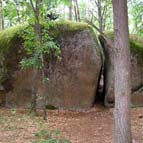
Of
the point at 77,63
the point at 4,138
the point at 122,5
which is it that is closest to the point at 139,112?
the point at 77,63

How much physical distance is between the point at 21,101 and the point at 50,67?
58.1 inches

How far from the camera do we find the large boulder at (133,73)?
11.0 meters

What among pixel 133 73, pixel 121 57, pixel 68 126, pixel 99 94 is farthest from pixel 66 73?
pixel 121 57

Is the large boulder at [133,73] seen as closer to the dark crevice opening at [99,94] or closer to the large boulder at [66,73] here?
the dark crevice opening at [99,94]

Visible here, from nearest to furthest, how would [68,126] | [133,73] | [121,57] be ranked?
1. [121,57]
2. [68,126]
3. [133,73]

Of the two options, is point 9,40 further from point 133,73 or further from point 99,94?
point 133,73

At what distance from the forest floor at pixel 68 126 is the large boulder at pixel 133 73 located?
43cm

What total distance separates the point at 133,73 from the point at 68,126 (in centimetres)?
355

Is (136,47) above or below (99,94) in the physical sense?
above

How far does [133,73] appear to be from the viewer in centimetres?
1114

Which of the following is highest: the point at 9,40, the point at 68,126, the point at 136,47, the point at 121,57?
the point at 9,40

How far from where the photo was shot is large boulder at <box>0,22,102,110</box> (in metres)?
10.9

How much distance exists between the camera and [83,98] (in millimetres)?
11000

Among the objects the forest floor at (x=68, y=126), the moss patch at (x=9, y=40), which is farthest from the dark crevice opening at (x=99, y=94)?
the moss patch at (x=9, y=40)
